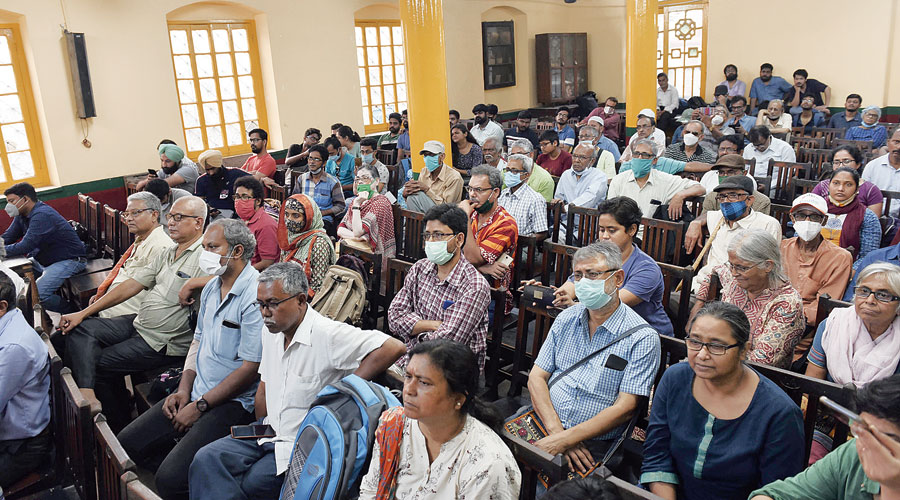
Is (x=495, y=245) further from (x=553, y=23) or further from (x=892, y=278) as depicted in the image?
(x=553, y=23)

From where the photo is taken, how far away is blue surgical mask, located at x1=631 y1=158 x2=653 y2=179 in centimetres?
471

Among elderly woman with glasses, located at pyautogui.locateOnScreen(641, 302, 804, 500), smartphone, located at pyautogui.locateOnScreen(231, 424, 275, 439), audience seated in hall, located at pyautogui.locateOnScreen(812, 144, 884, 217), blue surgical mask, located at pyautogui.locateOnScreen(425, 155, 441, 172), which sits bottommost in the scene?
smartphone, located at pyautogui.locateOnScreen(231, 424, 275, 439)

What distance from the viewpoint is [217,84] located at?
8.82 metres

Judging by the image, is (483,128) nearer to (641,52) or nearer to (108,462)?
(641,52)

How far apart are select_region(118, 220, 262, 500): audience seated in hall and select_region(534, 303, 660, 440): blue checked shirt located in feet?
4.09

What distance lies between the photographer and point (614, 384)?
2318 mm

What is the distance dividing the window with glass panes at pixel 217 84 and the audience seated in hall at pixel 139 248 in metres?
5.10

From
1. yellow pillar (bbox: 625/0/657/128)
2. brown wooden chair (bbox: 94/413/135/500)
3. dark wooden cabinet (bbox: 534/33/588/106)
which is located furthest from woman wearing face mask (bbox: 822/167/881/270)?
dark wooden cabinet (bbox: 534/33/588/106)

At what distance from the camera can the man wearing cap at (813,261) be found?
312 centimetres

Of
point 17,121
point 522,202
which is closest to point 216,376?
point 522,202

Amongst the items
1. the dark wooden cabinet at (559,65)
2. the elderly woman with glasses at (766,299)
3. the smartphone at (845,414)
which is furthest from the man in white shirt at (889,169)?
the dark wooden cabinet at (559,65)

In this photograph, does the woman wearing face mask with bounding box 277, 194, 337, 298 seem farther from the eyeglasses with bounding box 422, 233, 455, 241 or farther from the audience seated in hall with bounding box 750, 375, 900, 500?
the audience seated in hall with bounding box 750, 375, 900, 500

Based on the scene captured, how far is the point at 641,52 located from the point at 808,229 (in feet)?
21.0

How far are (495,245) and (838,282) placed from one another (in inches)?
66.0
